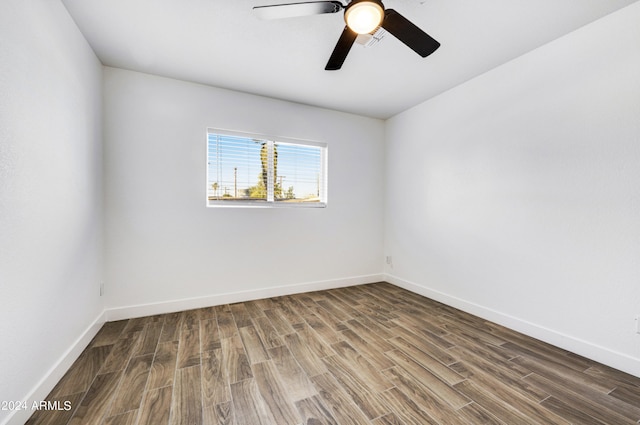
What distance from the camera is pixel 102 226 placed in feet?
8.22

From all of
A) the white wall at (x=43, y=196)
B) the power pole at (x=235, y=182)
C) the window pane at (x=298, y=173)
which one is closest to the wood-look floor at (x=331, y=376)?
the white wall at (x=43, y=196)

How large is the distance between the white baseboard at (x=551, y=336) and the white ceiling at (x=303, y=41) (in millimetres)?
2431

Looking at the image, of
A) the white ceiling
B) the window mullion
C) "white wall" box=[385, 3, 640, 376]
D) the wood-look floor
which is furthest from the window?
"white wall" box=[385, 3, 640, 376]

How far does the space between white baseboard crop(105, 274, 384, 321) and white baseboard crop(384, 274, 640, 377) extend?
3.82 feet

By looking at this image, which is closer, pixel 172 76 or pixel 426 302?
pixel 172 76

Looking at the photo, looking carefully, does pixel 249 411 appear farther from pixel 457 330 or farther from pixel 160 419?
pixel 457 330

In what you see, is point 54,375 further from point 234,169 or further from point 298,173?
point 298,173

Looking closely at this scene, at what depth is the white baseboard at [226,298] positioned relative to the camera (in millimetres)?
2598

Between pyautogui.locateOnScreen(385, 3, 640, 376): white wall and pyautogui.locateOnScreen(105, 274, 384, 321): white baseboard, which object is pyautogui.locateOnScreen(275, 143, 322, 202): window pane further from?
pyautogui.locateOnScreen(385, 3, 640, 376): white wall

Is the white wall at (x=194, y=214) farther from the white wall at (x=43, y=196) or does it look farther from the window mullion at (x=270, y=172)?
the white wall at (x=43, y=196)

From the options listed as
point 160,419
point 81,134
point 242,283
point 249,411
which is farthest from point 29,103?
point 242,283

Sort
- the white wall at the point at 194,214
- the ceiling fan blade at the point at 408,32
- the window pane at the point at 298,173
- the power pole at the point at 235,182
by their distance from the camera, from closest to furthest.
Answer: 1. the ceiling fan blade at the point at 408,32
2. the white wall at the point at 194,214
3. the power pole at the point at 235,182
4. the window pane at the point at 298,173

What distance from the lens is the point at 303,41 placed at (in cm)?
213

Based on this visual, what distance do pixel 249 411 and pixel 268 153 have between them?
2.66m
